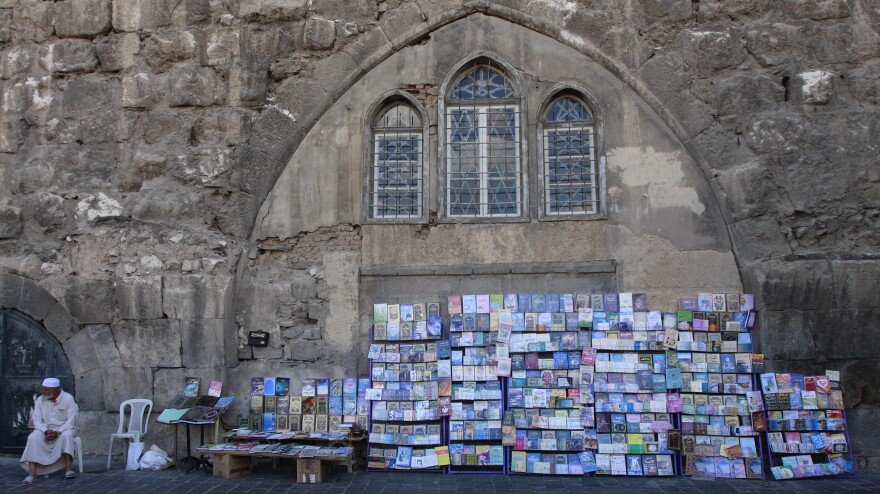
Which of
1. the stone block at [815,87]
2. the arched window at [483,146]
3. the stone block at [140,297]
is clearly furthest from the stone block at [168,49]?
the stone block at [815,87]

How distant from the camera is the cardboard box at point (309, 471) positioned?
6629mm

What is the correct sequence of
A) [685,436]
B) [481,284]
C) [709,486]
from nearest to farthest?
1. [709,486]
2. [685,436]
3. [481,284]

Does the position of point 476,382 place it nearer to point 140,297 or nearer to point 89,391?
point 140,297

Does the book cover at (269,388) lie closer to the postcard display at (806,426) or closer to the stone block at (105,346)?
the stone block at (105,346)

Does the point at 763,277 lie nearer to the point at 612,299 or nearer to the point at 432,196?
the point at 612,299

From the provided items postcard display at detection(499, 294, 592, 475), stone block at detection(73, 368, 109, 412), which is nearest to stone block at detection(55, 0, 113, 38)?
stone block at detection(73, 368, 109, 412)

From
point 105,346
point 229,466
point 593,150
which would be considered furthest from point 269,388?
point 593,150

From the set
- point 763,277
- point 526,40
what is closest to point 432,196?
point 526,40

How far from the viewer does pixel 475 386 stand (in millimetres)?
7320

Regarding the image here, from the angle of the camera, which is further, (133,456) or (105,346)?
(105,346)

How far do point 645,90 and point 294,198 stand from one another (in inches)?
167

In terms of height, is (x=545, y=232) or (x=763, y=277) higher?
(x=545, y=232)

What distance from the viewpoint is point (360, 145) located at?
7992 mm

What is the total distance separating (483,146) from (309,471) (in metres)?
4.09
